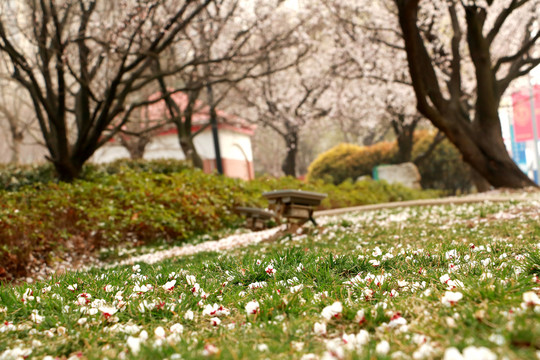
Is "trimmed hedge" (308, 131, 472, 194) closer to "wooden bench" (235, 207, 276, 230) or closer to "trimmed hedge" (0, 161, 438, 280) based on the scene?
"trimmed hedge" (0, 161, 438, 280)

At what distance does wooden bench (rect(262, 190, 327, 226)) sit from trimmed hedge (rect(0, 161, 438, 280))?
2.48 meters

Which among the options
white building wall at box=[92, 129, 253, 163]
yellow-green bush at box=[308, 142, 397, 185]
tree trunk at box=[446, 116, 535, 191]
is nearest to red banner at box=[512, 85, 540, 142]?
yellow-green bush at box=[308, 142, 397, 185]

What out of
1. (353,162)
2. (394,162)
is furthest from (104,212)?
(394,162)

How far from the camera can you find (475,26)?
1354 cm

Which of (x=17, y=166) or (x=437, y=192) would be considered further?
(x=437, y=192)

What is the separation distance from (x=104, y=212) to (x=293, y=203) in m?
3.73

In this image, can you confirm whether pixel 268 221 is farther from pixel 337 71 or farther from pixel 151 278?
pixel 337 71

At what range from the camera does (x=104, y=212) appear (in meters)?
9.03

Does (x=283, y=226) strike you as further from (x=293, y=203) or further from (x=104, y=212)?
(x=104, y=212)

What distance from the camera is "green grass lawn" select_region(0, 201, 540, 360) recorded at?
2070 mm

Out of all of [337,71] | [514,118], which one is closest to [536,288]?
[337,71]

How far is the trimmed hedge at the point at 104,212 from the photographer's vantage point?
7.46m

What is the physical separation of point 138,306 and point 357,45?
750 inches

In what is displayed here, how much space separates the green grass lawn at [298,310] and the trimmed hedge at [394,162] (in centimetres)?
2119
